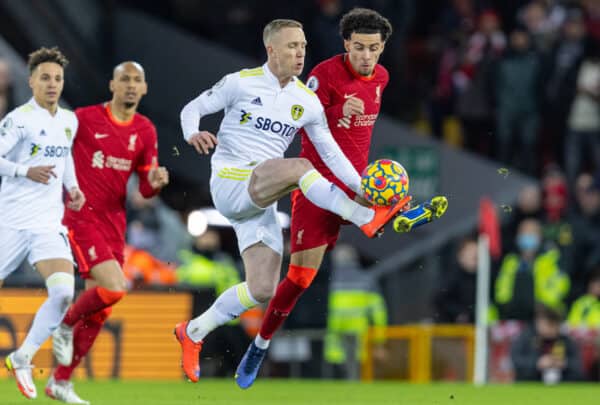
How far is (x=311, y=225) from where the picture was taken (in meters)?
12.6

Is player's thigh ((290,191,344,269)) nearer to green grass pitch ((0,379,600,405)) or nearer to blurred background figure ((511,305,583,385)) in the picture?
green grass pitch ((0,379,600,405))

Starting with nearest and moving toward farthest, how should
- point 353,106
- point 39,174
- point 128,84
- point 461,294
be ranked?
point 39,174
point 353,106
point 128,84
point 461,294

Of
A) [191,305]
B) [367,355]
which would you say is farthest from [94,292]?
[367,355]

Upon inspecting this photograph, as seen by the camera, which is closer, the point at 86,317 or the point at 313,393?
the point at 86,317

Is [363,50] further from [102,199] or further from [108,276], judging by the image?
[108,276]

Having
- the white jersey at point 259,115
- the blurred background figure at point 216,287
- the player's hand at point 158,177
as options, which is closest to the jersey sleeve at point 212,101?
the white jersey at point 259,115

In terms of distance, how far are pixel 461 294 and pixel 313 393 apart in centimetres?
420

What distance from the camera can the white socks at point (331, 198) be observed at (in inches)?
441

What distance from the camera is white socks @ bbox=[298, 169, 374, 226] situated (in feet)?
36.7

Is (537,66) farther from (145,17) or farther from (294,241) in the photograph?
(294,241)

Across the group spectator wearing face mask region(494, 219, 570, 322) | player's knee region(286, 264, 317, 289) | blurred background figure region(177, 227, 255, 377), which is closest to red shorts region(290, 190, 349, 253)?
player's knee region(286, 264, 317, 289)

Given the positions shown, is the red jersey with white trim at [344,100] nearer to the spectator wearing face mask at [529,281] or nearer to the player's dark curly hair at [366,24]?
the player's dark curly hair at [366,24]

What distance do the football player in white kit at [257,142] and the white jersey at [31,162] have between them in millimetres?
1484

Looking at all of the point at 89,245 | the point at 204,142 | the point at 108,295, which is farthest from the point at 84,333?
the point at 204,142
